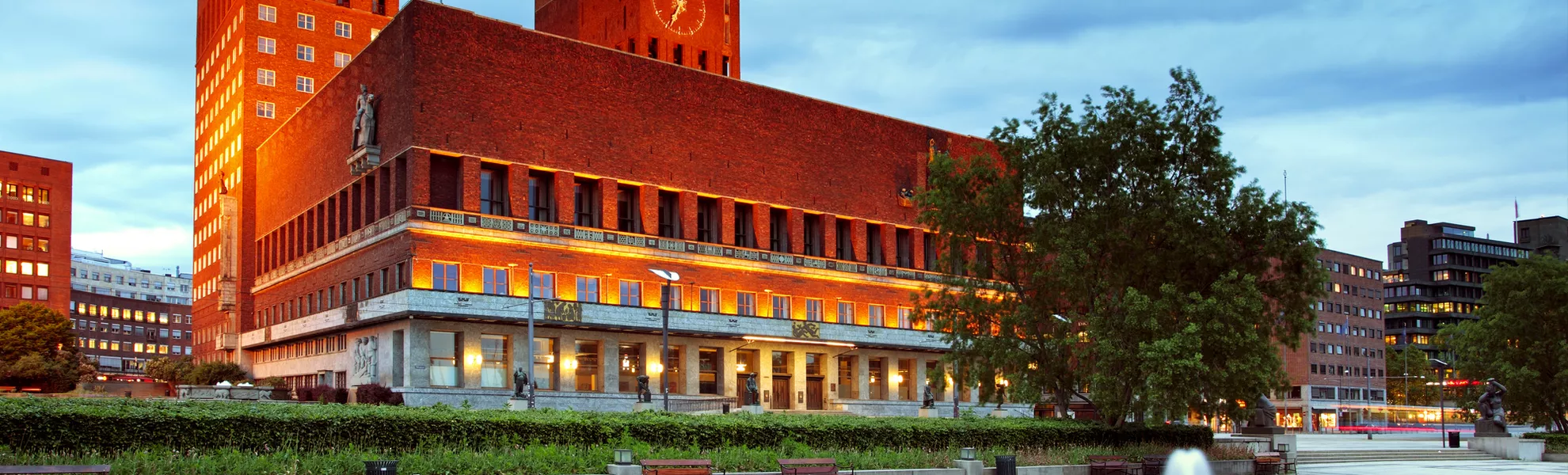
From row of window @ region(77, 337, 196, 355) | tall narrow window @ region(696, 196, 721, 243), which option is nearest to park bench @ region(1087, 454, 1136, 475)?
tall narrow window @ region(696, 196, 721, 243)

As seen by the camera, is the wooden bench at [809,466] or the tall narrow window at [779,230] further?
the tall narrow window at [779,230]

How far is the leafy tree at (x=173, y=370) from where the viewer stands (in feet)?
291

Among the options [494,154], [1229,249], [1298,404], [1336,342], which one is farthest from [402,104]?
[1336,342]

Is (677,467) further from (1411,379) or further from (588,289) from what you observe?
(1411,379)

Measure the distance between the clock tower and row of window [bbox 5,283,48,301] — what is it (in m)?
62.7

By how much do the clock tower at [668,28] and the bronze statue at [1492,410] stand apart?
54112 mm

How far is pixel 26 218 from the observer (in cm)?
12400

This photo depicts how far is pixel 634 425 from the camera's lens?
A: 3028 cm

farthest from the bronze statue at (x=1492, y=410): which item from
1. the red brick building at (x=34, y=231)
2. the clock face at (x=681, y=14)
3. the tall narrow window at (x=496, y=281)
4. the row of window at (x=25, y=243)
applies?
the row of window at (x=25, y=243)

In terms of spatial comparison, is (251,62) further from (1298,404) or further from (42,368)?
(1298,404)

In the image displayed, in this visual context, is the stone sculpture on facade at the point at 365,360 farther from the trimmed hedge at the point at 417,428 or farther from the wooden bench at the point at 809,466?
the wooden bench at the point at 809,466

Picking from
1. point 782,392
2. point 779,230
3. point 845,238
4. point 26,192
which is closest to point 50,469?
point 782,392

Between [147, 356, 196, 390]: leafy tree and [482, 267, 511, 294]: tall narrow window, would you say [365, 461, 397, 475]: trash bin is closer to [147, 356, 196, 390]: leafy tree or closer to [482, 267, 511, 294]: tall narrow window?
[482, 267, 511, 294]: tall narrow window

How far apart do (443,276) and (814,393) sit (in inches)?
1015
